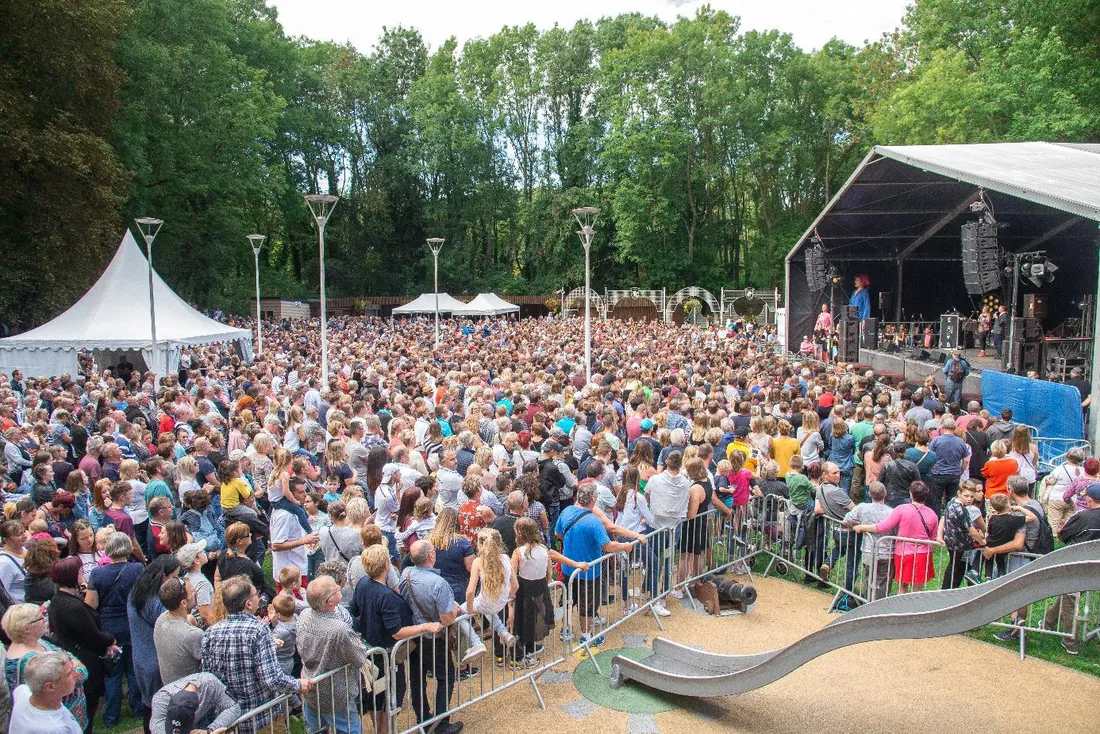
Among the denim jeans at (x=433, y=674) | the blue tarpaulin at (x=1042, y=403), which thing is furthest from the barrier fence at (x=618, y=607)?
the blue tarpaulin at (x=1042, y=403)

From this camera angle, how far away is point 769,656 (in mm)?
4910

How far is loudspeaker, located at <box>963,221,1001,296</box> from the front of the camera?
546 inches

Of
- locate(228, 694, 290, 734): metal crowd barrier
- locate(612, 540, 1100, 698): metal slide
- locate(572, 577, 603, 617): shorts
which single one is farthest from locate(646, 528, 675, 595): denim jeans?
locate(228, 694, 290, 734): metal crowd barrier

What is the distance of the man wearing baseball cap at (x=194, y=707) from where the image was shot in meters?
3.56

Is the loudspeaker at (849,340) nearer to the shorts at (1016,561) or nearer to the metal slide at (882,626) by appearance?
the shorts at (1016,561)

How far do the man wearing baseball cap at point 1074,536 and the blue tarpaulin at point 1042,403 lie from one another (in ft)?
16.9

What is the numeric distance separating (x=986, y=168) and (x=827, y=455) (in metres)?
6.80

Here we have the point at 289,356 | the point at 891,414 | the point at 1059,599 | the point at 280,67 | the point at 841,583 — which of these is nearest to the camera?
the point at 1059,599

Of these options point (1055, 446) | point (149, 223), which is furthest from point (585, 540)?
point (149, 223)

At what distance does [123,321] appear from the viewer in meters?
16.8

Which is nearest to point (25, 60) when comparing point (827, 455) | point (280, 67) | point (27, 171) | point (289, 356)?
point (27, 171)

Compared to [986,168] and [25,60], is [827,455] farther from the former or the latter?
[25,60]

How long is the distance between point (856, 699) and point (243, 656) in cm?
411

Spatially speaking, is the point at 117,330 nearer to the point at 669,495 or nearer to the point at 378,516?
the point at 378,516
